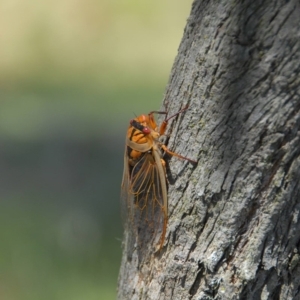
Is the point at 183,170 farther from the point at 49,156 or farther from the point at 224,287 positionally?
the point at 49,156

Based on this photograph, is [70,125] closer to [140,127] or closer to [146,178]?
[140,127]

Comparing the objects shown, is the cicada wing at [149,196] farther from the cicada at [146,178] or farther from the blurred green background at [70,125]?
the blurred green background at [70,125]

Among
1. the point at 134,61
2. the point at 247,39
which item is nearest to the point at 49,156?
the point at 134,61

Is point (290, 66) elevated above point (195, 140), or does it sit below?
above

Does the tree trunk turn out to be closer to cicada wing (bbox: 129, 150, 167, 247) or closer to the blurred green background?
cicada wing (bbox: 129, 150, 167, 247)

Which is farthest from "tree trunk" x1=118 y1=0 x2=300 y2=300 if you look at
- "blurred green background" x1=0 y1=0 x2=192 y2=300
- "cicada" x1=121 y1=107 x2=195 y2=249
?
"blurred green background" x1=0 y1=0 x2=192 y2=300

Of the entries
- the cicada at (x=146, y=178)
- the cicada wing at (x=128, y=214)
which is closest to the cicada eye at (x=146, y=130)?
the cicada at (x=146, y=178)
